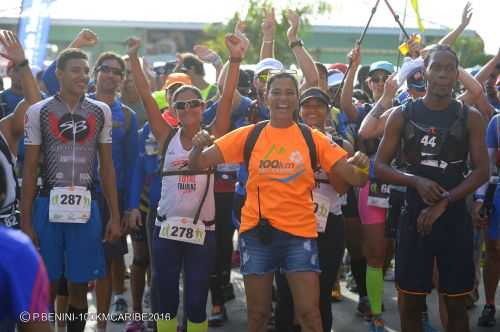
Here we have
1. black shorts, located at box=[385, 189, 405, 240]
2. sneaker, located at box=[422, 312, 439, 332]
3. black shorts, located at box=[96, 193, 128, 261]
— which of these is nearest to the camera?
black shorts, located at box=[96, 193, 128, 261]

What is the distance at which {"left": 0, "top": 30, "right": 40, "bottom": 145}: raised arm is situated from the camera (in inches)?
260

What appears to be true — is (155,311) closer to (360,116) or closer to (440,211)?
(440,211)

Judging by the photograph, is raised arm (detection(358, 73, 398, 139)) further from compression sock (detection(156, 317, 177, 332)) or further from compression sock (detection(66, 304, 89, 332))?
compression sock (detection(66, 304, 89, 332))

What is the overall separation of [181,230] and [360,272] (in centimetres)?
228

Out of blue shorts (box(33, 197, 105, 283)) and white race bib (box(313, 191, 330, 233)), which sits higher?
white race bib (box(313, 191, 330, 233))

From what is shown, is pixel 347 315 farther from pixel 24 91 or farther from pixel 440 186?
pixel 24 91

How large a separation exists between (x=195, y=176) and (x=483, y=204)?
254cm

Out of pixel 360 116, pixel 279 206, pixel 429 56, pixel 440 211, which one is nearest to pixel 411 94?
pixel 360 116

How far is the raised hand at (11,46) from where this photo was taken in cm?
657

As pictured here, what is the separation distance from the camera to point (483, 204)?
7398mm

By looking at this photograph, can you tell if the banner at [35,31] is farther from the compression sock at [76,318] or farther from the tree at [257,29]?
the tree at [257,29]

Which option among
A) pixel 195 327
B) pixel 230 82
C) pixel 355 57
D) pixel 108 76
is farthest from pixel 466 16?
pixel 195 327

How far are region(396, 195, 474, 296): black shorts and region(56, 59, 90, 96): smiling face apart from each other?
2537 mm

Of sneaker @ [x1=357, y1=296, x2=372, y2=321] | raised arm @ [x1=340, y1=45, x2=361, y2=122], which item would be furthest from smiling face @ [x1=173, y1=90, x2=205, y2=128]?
sneaker @ [x1=357, y1=296, x2=372, y2=321]
